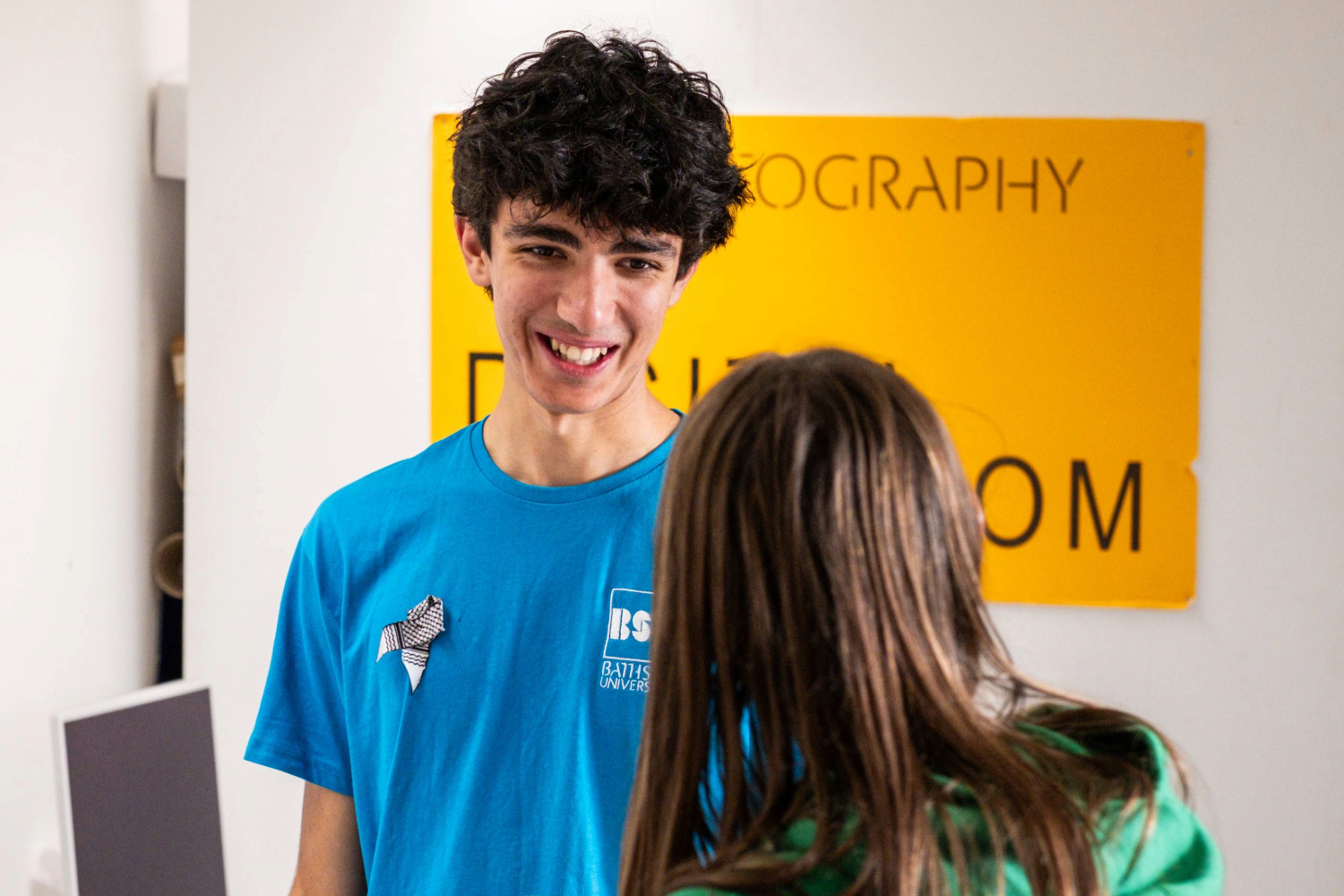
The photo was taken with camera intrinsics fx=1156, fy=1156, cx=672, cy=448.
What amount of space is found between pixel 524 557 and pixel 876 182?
144 centimetres

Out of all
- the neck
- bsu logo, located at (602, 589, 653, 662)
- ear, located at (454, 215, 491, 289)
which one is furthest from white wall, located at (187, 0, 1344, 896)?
bsu logo, located at (602, 589, 653, 662)

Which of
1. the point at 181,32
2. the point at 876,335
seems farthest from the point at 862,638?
the point at 181,32

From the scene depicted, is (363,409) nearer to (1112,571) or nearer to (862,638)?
(1112,571)

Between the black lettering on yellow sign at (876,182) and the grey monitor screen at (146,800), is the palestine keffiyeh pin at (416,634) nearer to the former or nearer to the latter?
the grey monitor screen at (146,800)

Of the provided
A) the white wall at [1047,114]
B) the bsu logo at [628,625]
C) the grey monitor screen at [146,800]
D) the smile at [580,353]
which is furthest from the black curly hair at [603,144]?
the white wall at [1047,114]

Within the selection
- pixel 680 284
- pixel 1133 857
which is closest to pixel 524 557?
pixel 680 284

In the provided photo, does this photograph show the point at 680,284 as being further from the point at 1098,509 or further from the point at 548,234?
the point at 1098,509

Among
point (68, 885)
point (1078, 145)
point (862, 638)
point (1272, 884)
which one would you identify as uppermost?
point (1078, 145)

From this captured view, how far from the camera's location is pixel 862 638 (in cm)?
68

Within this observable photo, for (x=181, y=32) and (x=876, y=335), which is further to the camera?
(x=181, y=32)

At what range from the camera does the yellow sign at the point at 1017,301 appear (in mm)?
2246

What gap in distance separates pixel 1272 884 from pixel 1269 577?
595 millimetres

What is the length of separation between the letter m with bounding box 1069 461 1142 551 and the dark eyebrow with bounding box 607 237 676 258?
1.39 meters

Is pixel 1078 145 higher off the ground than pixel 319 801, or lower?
higher
